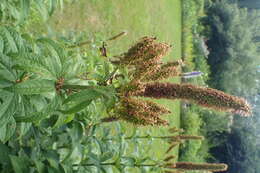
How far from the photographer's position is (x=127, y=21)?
320 inches

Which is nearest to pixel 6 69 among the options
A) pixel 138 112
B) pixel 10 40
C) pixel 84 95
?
pixel 10 40

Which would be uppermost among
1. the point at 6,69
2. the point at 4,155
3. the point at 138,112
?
the point at 6,69

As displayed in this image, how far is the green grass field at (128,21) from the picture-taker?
5.58 metres

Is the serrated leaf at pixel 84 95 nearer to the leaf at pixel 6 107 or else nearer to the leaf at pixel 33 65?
the leaf at pixel 33 65

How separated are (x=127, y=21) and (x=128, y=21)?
0.08m

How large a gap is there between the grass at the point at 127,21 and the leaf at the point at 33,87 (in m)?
1.40

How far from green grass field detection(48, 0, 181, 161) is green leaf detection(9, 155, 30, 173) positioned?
120 cm

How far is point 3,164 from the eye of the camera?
2.14 m

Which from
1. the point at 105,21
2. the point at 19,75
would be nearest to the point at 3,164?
the point at 19,75

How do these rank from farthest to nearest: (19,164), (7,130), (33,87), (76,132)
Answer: (76,132), (19,164), (7,130), (33,87)

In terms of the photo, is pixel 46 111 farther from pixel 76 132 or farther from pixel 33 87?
→ pixel 76 132

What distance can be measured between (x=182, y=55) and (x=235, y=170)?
195 inches

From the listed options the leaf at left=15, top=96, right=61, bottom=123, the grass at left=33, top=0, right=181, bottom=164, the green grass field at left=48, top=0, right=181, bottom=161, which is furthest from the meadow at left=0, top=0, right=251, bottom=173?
the green grass field at left=48, top=0, right=181, bottom=161

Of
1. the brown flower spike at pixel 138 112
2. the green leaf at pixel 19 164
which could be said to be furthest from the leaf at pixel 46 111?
the green leaf at pixel 19 164
